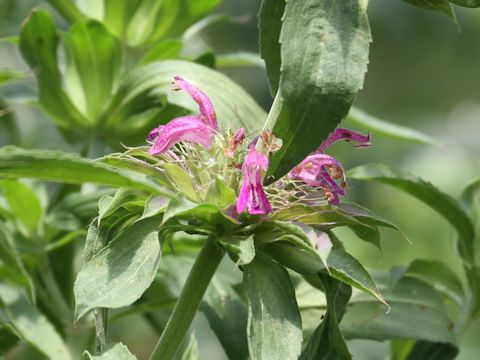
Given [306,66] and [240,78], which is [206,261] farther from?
[240,78]

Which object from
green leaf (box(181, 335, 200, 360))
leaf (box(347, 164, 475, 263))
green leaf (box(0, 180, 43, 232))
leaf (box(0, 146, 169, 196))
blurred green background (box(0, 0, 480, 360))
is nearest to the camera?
leaf (box(0, 146, 169, 196))

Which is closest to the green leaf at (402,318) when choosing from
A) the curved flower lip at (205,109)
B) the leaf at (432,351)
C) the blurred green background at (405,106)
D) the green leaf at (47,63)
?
the leaf at (432,351)

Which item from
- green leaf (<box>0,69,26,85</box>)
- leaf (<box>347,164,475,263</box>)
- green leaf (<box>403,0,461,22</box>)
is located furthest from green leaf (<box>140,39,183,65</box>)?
green leaf (<box>403,0,461,22</box>)

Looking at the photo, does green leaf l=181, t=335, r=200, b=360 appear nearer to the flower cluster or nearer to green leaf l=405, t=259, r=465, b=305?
the flower cluster

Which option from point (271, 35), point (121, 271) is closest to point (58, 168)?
point (121, 271)

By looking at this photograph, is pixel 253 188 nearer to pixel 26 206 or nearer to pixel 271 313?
pixel 271 313
